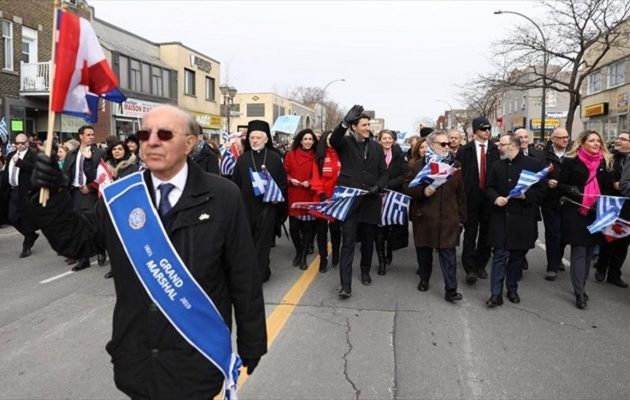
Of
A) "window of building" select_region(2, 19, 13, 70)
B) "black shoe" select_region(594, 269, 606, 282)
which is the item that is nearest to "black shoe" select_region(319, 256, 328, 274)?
"black shoe" select_region(594, 269, 606, 282)

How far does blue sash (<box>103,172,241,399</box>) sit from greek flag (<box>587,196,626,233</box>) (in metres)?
5.06

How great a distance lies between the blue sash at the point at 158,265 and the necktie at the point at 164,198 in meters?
0.06

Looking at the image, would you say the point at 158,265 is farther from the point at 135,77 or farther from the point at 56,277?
the point at 135,77

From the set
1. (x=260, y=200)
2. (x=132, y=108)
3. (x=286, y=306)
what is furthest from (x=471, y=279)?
(x=132, y=108)

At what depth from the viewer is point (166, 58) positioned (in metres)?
33.3

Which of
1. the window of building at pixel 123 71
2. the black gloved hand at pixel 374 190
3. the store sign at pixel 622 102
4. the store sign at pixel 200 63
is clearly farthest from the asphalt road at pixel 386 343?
the store sign at pixel 200 63

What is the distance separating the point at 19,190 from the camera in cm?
848

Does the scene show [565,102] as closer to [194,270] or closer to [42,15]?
[42,15]

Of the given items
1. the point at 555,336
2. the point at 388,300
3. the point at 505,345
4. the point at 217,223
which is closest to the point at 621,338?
the point at 555,336

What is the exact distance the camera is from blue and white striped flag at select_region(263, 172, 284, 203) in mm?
6742

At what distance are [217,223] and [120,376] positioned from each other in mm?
763

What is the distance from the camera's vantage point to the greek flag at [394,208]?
7.46 metres

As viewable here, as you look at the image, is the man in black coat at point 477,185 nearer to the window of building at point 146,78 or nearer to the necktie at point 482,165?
the necktie at point 482,165

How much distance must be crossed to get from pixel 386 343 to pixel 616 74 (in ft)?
109
